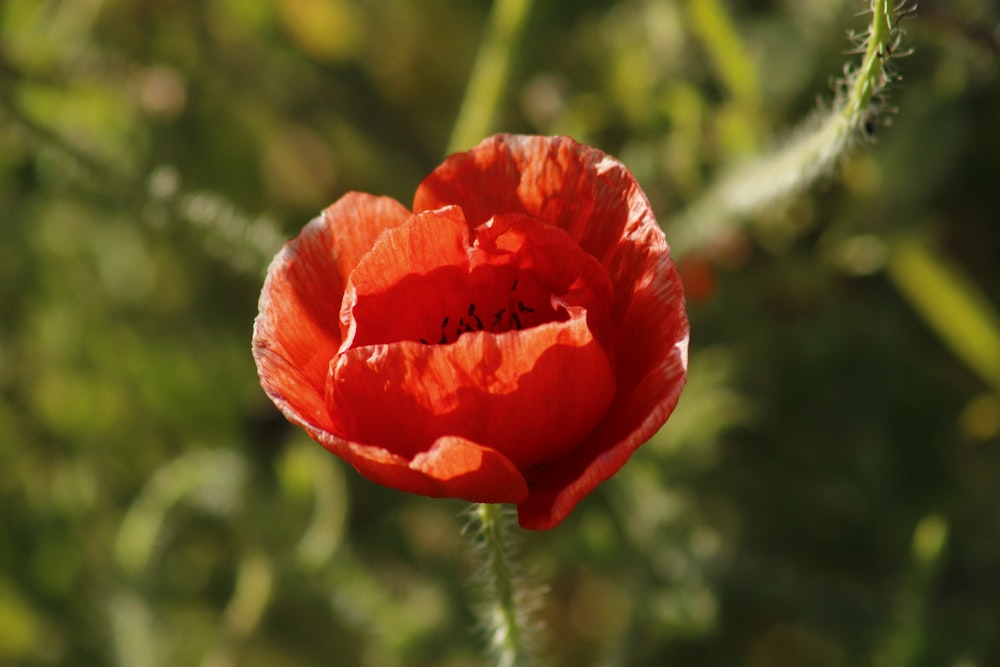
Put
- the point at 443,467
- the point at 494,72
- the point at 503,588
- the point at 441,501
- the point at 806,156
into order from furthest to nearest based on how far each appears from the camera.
→ the point at 441,501 < the point at 494,72 < the point at 806,156 < the point at 503,588 < the point at 443,467

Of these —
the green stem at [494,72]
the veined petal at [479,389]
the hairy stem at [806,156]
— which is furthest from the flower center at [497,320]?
the green stem at [494,72]

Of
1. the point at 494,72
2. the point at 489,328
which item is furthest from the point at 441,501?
the point at 489,328

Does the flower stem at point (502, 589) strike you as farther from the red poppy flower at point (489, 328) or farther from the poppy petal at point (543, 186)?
the poppy petal at point (543, 186)

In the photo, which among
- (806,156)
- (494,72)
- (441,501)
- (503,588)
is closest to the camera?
(503,588)

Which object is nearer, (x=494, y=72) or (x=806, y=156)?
(x=806, y=156)

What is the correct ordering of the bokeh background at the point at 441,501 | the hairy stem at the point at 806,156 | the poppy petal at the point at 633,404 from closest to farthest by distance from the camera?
the poppy petal at the point at 633,404 < the hairy stem at the point at 806,156 < the bokeh background at the point at 441,501

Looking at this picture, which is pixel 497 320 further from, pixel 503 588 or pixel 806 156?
pixel 806 156
